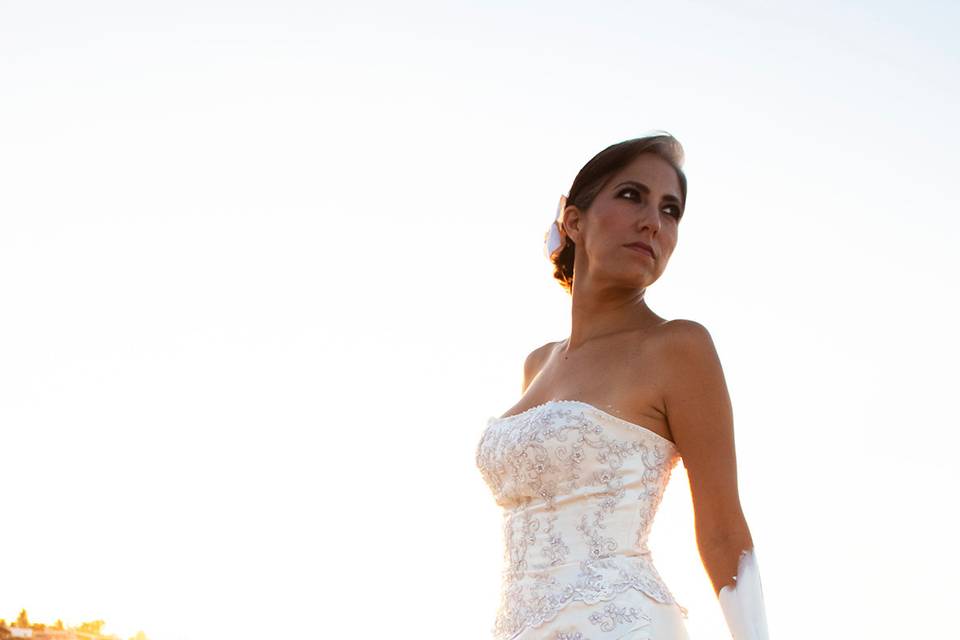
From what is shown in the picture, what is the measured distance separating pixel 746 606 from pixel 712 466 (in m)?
0.43

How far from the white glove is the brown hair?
4.58 ft

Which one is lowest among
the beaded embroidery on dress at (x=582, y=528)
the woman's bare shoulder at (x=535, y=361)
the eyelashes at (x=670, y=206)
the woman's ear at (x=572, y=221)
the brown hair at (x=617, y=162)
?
the beaded embroidery on dress at (x=582, y=528)

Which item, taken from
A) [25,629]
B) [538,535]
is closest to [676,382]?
[538,535]

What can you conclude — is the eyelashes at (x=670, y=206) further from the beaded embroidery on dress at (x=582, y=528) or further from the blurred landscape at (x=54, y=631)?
the blurred landscape at (x=54, y=631)

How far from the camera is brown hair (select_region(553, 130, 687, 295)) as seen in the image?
3912 millimetres

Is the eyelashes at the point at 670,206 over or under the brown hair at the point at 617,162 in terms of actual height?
under

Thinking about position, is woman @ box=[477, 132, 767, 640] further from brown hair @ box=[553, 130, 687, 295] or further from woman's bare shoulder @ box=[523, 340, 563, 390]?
woman's bare shoulder @ box=[523, 340, 563, 390]

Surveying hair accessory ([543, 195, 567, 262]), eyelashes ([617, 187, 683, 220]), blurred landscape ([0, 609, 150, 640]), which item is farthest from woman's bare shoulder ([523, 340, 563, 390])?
blurred landscape ([0, 609, 150, 640])

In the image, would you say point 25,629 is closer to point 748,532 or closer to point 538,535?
point 538,535

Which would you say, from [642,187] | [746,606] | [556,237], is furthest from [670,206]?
[746,606]

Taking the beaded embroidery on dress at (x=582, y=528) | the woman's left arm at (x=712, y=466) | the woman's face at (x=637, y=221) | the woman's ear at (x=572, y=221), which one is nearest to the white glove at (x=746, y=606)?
the woman's left arm at (x=712, y=466)

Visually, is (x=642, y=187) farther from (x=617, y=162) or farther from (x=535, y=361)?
(x=535, y=361)

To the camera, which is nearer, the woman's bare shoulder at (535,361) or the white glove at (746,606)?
the white glove at (746,606)

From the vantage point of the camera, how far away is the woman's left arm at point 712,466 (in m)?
3.15
